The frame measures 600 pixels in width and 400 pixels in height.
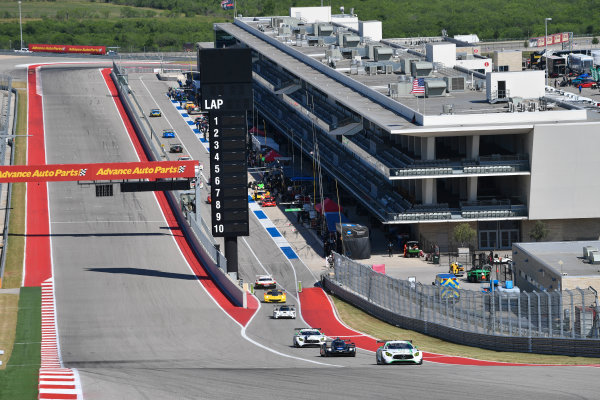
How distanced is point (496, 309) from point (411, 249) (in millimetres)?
33896

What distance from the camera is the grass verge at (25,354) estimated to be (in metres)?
56.7

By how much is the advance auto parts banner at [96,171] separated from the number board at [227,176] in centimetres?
1802

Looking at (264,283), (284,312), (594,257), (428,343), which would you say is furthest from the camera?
(264,283)

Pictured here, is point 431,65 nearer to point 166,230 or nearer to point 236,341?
point 166,230

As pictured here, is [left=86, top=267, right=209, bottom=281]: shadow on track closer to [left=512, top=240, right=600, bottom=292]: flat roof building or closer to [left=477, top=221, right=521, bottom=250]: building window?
[left=477, top=221, right=521, bottom=250]: building window

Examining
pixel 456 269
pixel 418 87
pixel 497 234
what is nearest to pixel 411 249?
pixel 456 269

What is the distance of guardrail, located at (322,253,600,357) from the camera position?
6253 centimetres

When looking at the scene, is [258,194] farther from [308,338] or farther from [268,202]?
[308,338]

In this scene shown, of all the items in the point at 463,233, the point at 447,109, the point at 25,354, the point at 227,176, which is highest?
the point at 447,109

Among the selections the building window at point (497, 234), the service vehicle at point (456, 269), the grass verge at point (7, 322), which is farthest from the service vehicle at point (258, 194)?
the grass verge at point (7, 322)

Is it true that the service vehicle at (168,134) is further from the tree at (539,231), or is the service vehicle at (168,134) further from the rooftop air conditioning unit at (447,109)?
the tree at (539,231)

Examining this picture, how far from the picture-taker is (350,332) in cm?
7850

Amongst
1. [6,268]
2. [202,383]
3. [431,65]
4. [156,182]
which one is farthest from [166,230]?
[202,383]

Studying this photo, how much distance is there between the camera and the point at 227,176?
3615 inches
